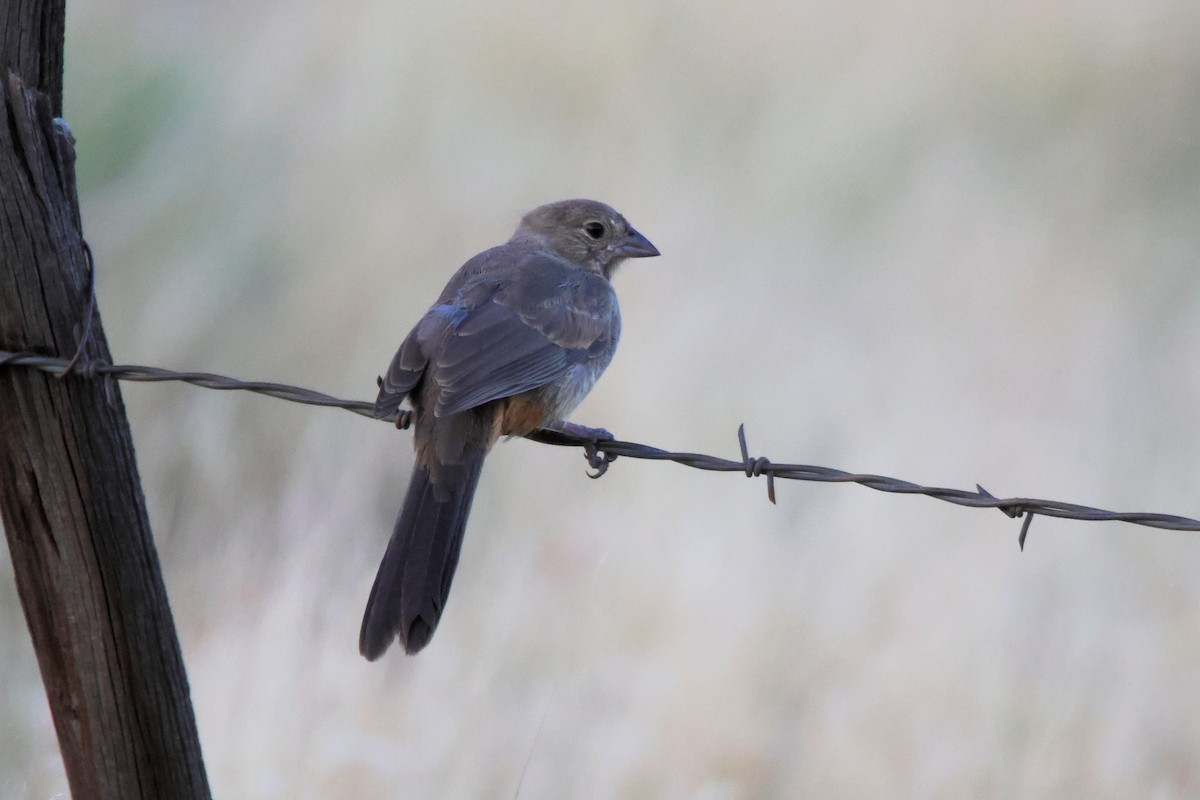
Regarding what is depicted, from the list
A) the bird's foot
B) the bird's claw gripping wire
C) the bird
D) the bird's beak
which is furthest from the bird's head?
the bird's claw gripping wire

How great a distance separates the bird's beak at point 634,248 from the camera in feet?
18.0

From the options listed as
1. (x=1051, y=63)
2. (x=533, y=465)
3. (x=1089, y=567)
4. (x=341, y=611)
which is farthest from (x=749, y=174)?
(x=341, y=611)

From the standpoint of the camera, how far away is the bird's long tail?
3.38m

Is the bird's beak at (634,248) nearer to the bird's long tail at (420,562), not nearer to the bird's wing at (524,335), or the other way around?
the bird's wing at (524,335)

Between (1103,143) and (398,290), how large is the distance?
3557 mm

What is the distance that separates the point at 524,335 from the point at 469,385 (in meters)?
0.46

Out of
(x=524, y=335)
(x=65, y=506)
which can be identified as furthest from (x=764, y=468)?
(x=65, y=506)

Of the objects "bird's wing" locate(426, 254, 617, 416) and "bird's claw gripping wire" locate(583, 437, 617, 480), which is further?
"bird's claw gripping wire" locate(583, 437, 617, 480)

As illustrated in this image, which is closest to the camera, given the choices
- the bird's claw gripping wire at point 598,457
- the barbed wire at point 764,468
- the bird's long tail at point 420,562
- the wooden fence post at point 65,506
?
the barbed wire at point 764,468

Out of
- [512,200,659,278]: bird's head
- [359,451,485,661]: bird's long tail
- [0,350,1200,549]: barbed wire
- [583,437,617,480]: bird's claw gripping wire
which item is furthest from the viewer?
[512,200,659,278]: bird's head

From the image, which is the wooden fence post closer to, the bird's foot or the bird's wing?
the bird's wing

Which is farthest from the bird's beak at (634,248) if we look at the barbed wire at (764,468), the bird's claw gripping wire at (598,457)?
the barbed wire at (764,468)

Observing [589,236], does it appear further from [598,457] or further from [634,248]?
[598,457]

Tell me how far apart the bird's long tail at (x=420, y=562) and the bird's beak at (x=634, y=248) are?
5.93 feet
